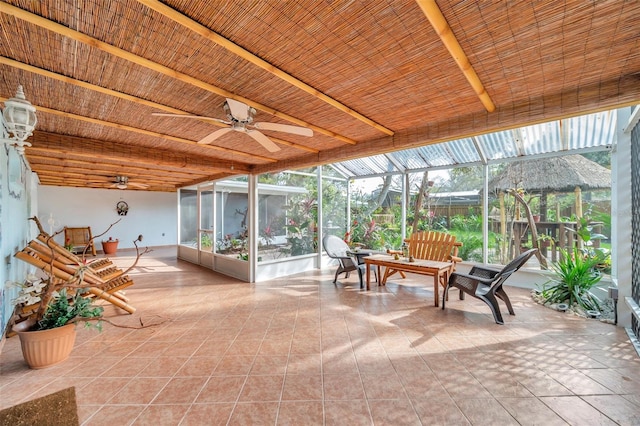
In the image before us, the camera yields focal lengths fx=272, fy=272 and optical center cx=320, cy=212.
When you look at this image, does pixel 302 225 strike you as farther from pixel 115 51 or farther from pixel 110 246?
pixel 110 246

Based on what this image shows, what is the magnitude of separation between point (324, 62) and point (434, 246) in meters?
4.13

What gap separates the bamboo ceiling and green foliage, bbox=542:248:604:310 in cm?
282

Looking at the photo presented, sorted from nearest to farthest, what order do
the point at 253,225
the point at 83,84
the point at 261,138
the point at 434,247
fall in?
the point at 83,84 → the point at 261,138 → the point at 434,247 → the point at 253,225

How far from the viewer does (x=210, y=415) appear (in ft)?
6.13

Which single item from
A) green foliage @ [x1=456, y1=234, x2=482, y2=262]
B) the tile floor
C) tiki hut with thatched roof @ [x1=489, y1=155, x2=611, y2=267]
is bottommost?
the tile floor

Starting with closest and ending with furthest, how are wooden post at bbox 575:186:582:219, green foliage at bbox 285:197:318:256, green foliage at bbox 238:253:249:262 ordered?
1. wooden post at bbox 575:186:582:219
2. green foliage at bbox 238:253:249:262
3. green foliage at bbox 285:197:318:256

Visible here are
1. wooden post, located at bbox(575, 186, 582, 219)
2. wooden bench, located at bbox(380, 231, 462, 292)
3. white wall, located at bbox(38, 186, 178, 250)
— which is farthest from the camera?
white wall, located at bbox(38, 186, 178, 250)

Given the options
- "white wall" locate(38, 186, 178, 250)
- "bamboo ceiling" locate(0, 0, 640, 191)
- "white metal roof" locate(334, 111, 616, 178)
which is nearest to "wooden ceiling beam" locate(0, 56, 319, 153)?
"bamboo ceiling" locate(0, 0, 640, 191)

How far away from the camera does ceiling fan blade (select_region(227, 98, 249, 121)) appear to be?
241 cm

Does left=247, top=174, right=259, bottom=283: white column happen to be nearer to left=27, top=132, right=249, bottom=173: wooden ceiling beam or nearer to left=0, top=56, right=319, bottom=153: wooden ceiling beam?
left=27, top=132, right=249, bottom=173: wooden ceiling beam

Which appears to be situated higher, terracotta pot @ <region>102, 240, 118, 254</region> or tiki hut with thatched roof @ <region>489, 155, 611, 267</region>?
tiki hut with thatched roof @ <region>489, 155, 611, 267</region>

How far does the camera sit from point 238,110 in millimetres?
2504

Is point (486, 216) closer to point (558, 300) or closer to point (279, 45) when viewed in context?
point (558, 300)

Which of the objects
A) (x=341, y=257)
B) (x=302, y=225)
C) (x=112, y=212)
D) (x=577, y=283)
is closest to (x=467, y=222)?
(x=577, y=283)
